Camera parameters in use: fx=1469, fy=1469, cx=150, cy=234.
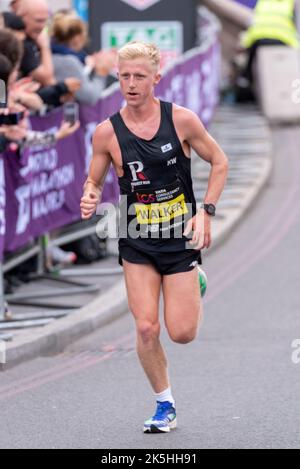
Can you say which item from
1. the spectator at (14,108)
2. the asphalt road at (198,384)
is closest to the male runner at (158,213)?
the asphalt road at (198,384)

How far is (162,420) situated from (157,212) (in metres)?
1.10

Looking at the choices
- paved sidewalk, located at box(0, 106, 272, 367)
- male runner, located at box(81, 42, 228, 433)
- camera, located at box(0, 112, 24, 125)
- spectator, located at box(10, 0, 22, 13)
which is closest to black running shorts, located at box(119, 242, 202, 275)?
male runner, located at box(81, 42, 228, 433)

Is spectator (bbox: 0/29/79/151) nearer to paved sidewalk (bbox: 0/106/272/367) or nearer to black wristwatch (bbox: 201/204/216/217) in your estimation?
paved sidewalk (bbox: 0/106/272/367)

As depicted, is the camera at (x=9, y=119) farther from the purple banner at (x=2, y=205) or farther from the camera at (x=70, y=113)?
the camera at (x=70, y=113)

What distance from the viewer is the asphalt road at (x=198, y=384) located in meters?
7.67

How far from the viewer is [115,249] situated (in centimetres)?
1502

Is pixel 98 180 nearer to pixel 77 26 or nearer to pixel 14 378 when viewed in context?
pixel 14 378

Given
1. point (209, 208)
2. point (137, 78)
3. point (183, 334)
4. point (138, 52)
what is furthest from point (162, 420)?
point (138, 52)

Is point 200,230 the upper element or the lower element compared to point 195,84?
upper

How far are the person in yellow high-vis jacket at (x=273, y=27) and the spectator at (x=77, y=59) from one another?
476 inches

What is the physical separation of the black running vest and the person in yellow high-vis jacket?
18.3 m

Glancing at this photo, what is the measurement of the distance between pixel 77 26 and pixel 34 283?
2.59 metres

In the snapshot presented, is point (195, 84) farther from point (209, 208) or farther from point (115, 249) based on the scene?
point (209, 208)

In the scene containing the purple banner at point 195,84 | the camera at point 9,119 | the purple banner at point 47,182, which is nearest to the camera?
the camera at point 9,119
